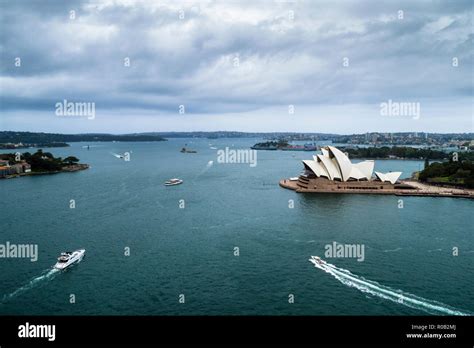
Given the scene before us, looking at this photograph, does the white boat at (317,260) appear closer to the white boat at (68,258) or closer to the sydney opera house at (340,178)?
the white boat at (68,258)

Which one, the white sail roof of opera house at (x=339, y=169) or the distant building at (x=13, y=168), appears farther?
the distant building at (x=13, y=168)

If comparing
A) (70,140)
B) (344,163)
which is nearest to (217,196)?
(344,163)

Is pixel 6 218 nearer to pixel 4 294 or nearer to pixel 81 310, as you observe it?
pixel 4 294

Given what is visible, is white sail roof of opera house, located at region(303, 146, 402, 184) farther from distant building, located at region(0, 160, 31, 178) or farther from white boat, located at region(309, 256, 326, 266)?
distant building, located at region(0, 160, 31, 178)

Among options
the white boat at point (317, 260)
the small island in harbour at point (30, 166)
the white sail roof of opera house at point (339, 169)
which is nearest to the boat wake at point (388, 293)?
the white boat at point (317, 260)


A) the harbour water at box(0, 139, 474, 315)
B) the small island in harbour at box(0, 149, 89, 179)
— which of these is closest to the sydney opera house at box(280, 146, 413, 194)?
the harbour water at box(0, 139, 474, 315)
